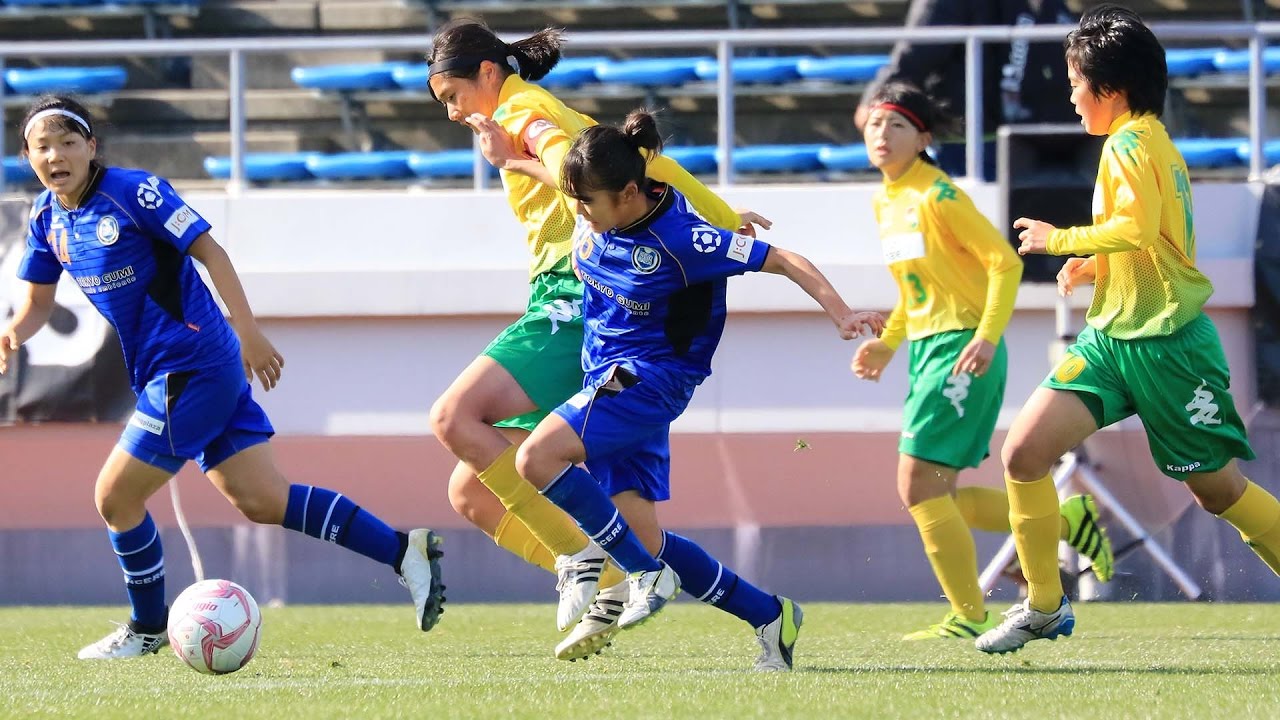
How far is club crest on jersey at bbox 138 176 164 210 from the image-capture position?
553cm

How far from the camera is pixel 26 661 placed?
18.7 feet

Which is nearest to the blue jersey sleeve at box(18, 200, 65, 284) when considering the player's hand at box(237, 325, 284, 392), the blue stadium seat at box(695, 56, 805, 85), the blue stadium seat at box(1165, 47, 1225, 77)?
the player's hand at box(237, 325, 284, 392)

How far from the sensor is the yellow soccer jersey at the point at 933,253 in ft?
20.5

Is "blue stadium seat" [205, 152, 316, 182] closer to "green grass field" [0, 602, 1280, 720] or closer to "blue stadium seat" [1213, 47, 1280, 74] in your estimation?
"green grass field" [0, 602, 1280, 720]

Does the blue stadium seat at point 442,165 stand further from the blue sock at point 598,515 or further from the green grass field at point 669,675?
the blue sock at point 598,515

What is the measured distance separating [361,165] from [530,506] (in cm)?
562

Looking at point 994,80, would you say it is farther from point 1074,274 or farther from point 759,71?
point 1074,274

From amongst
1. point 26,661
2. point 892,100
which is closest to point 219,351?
point 26,661

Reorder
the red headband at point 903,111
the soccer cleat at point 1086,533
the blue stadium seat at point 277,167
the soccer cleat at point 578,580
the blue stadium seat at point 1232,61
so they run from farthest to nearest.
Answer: the blue stadium seat at point 277,167, the blue stadium seat at point 1232,61, the soccer cleat at point 1086,533, the red headband at point 903,111, the soccer cleat at point 578,580

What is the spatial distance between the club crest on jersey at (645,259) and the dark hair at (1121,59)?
4.38ft

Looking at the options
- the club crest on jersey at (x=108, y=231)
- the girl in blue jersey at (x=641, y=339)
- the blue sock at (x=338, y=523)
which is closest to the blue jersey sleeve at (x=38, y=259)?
the club crest on jersey at (x=108, y=231)

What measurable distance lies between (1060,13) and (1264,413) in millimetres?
2388

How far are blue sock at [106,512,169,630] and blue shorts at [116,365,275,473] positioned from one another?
309mm

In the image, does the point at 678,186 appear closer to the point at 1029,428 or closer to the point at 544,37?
the point at 544,37
